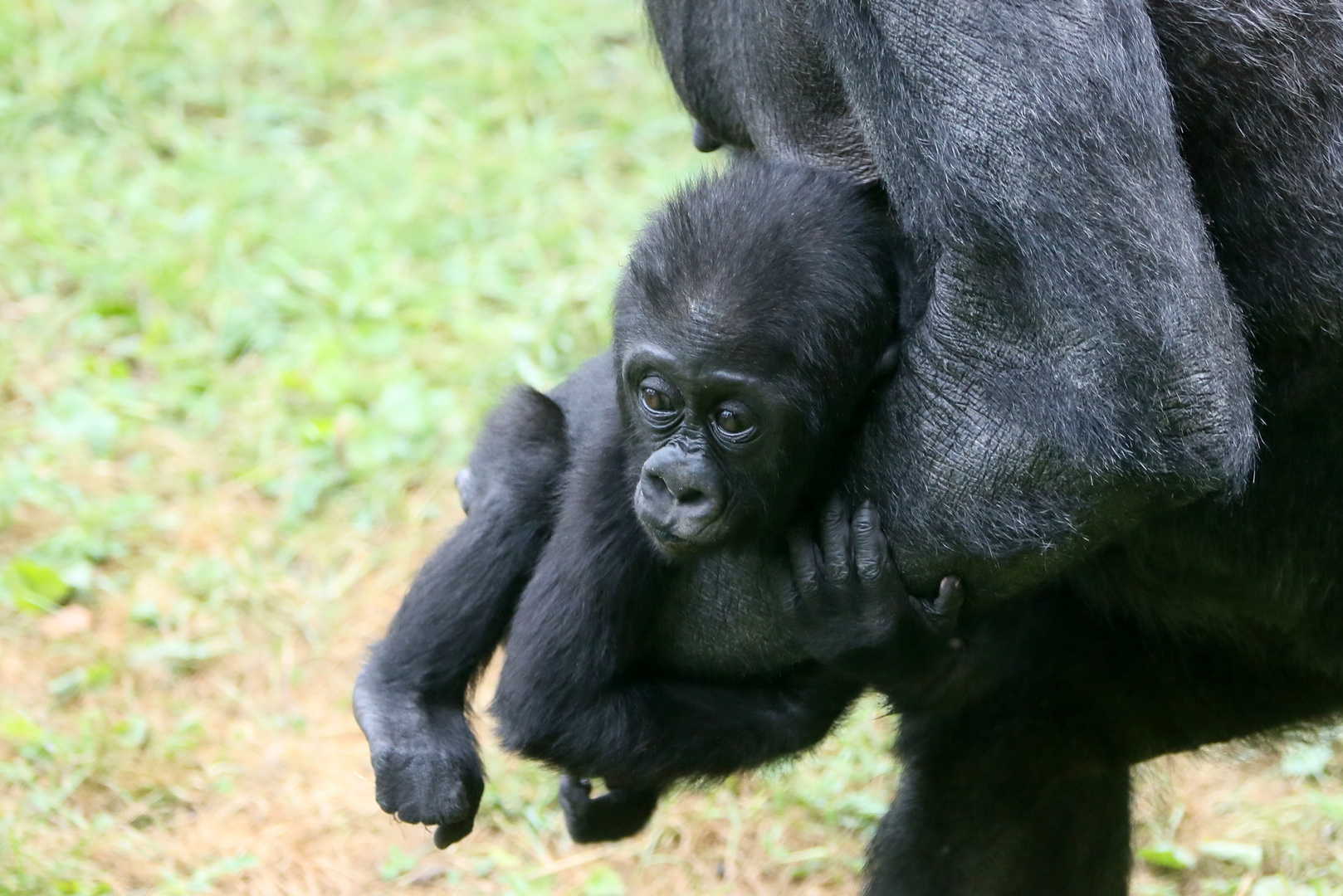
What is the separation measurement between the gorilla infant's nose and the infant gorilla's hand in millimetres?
189

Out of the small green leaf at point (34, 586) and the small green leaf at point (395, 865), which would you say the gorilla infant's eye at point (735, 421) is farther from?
the small green leaf at point (34, 586)

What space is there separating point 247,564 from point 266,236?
5.98 ft

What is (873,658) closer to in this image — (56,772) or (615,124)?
(56,772)

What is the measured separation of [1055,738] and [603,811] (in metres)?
0.94

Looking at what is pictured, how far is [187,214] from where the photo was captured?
6109 millimetres

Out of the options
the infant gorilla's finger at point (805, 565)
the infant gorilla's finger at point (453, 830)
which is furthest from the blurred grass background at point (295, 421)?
the infant gorilla's finger at point (805, 565)

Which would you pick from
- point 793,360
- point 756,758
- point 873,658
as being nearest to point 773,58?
point 793,360

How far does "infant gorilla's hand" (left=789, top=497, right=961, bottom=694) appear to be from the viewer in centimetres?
238

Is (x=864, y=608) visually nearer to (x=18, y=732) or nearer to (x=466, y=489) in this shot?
(x=466, y=489)

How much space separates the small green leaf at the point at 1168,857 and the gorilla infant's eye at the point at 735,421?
2.11 m

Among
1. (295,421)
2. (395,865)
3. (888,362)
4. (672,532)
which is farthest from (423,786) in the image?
(295,421)

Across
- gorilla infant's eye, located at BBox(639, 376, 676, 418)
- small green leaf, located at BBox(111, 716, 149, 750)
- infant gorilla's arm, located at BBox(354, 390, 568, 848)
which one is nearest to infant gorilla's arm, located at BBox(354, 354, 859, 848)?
infant gorilla's arm, located at BBox(354, 390, 568, 848)

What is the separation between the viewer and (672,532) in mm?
2404

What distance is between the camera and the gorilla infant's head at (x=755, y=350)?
2.43 metres
